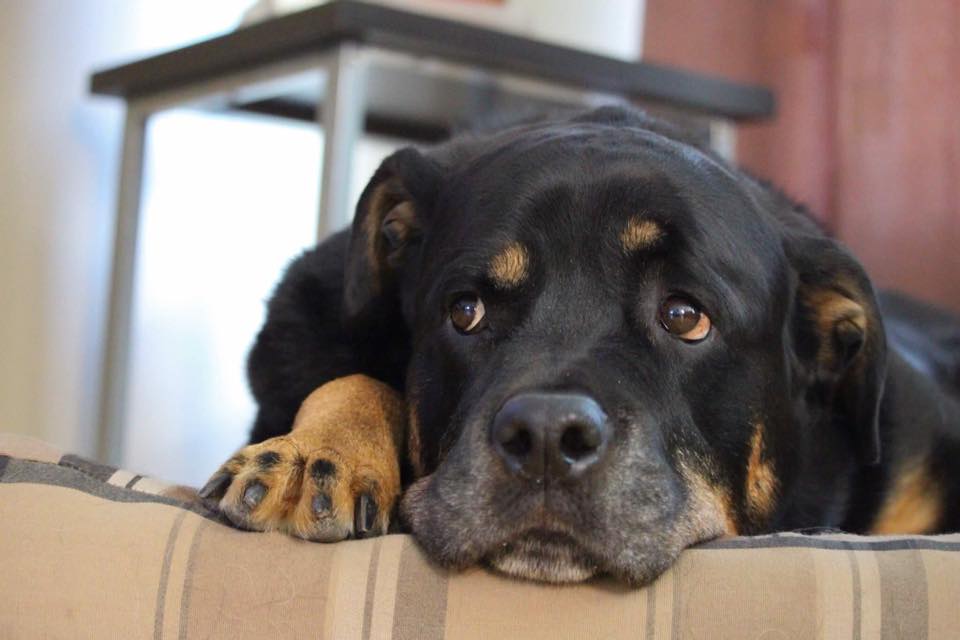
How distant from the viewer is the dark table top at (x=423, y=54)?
3295 millimetres

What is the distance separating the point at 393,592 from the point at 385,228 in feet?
3.31

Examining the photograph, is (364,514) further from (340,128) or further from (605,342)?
(340,128)

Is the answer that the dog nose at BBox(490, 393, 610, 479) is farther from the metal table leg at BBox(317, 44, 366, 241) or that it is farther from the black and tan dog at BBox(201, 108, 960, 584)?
the metal table leg at BBox(317, 44, 366, 241)

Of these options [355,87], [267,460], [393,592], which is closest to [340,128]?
[355,87]

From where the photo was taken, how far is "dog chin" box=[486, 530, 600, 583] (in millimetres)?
1614

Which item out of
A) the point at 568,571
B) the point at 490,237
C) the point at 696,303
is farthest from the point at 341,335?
the point at 568,571

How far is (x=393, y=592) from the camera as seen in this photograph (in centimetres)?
156

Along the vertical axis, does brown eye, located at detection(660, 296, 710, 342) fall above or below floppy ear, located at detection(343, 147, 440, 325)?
below

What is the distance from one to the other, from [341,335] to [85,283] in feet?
8.28

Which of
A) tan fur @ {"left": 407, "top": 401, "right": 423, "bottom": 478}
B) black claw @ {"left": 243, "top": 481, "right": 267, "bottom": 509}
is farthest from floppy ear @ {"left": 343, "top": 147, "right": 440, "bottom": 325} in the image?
black claw @ {"left": 243, "top": 481, "right": 267, "bottom": 509}

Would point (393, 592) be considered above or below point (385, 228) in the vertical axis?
below

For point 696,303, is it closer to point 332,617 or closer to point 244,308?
point 332,617

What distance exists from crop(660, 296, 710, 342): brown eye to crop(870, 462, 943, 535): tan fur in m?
0.84

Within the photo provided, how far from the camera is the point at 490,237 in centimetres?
203
